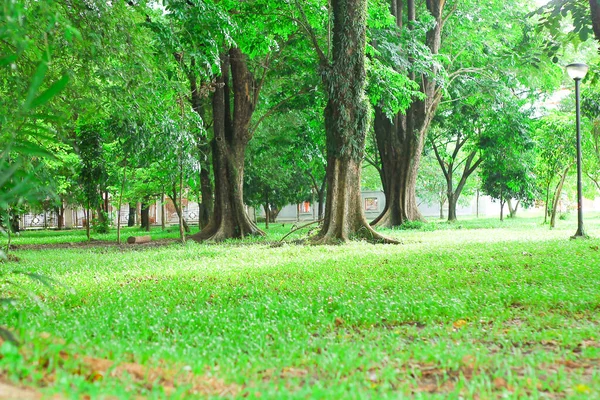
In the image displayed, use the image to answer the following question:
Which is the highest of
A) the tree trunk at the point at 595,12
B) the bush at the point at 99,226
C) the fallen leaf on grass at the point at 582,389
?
the tree trunk at the point at 595,12

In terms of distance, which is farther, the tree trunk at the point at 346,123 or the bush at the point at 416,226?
the bush at the point at 416,226

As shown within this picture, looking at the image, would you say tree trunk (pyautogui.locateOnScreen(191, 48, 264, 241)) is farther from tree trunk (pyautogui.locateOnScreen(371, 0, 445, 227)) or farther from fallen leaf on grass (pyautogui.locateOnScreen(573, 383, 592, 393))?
fallen leaf on grass (pyautogui.locateOnScreen(573, 383, 592, 393))

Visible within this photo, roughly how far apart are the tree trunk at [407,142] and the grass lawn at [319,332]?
12888 mm

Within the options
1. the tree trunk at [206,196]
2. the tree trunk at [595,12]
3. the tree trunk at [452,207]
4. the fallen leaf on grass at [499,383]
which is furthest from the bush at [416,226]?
the fallen leaf on grass at [499,383]

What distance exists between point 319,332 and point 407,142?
59.5ft

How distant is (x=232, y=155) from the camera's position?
1831cm

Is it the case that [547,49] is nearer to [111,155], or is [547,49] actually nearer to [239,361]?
[239,361]

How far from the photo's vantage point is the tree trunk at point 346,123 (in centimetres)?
1361

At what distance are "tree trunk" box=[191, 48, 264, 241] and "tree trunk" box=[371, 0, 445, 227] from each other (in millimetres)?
6134

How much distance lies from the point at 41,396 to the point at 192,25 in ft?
35.0

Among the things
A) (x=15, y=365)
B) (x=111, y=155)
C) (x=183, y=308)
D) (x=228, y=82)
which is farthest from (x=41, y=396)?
(x=111, y=155)

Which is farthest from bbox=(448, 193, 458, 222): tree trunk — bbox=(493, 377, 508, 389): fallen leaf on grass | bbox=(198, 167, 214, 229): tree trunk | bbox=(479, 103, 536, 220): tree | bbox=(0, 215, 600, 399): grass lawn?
bbox=(493, 377, 508, 389): fallen leaf on grass

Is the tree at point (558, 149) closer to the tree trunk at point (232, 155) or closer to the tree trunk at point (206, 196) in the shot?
the tree trunk at point (232, 155)

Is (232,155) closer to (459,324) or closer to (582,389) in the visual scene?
(459,324)
